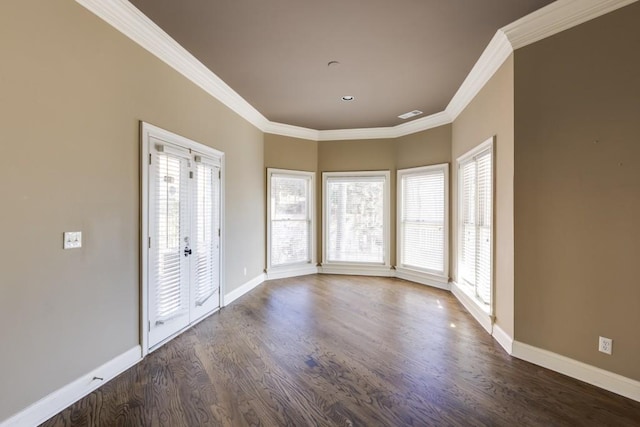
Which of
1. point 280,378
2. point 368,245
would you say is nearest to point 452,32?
point 280,378

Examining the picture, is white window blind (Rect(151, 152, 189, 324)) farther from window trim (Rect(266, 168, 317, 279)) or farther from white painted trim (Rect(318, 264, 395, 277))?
white painted trim (Rect(318, 264, 395, 277))

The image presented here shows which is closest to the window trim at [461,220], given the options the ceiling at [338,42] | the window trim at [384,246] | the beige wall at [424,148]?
the beige wall at [424,148]

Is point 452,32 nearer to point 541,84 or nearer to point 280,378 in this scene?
point 541,84

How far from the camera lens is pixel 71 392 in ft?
7.02

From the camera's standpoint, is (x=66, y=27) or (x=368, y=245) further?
(x=368, y=245)

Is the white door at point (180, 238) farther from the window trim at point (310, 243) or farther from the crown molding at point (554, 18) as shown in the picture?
the crown molding at point (554, 18)

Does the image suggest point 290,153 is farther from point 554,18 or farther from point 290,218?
point 554,18

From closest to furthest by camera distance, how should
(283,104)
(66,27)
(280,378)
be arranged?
(66,27) → (280,378) → (283,104)

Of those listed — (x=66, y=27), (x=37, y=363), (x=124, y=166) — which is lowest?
(x=37, y=363)

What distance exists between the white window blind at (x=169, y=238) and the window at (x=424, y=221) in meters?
3.94

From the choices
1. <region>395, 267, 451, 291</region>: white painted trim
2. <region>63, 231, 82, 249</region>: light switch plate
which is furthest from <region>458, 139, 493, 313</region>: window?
<region>63, 231, 82, 249</region>: light switch plate

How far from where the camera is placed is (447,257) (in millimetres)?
5109

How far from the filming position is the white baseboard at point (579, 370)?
2.23 metres

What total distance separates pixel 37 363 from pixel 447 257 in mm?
5070
